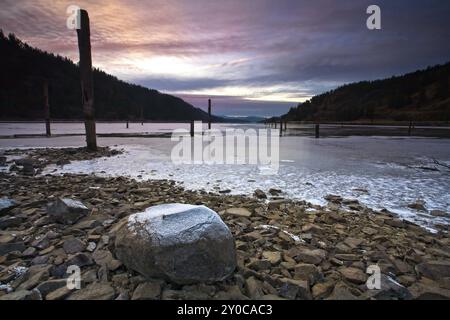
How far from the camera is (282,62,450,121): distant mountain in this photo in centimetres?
7888

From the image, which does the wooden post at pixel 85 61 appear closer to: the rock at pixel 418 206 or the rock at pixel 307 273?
the rock at pixel 307 273

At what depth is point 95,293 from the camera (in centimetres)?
225

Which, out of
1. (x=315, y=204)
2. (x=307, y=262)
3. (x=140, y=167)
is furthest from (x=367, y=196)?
(x=140, y=167)

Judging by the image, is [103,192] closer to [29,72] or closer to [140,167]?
[140,167]

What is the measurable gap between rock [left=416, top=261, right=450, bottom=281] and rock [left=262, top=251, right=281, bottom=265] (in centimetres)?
149

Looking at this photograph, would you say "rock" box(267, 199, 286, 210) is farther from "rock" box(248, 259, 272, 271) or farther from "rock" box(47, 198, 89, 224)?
"rock" box(47, 198, 89, 224)

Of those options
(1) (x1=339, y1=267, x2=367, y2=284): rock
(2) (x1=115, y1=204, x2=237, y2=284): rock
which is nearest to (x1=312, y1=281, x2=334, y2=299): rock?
(1) (x1=339, y1=267, x2=367, y2=284): rock

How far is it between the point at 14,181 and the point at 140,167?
3.32m

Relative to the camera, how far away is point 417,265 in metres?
2.92

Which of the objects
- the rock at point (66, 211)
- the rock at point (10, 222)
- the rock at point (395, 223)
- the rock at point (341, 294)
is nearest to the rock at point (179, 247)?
the rock at point (341, 294)

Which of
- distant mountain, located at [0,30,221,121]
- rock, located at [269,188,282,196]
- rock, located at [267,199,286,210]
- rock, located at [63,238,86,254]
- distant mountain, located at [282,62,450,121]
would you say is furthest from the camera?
distant mountain, located at [0,30,221,121]

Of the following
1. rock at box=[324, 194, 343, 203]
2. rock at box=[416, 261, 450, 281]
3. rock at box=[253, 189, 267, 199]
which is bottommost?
rock at box=[416, 261, 450, 281]

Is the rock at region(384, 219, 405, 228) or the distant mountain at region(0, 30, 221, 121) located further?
the distant mountain at region(0, 30, 221, 121)

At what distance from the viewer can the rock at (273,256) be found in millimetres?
2895
